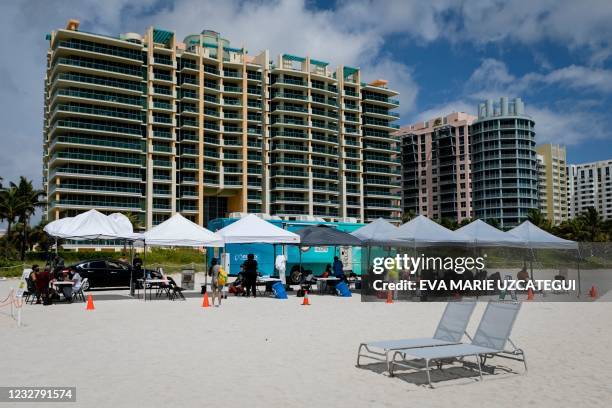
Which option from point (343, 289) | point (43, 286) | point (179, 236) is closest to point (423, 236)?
point (343, 289)

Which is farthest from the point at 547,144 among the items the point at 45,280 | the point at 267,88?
the point at 45,280

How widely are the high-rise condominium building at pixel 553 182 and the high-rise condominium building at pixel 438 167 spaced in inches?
1754

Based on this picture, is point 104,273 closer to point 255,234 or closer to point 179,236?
point 179,236

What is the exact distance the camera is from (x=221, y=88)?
293ft

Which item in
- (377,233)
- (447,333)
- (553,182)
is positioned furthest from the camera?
(553,182)

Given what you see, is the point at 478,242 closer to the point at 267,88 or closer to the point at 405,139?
the point at 267,88

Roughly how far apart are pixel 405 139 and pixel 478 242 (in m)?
125

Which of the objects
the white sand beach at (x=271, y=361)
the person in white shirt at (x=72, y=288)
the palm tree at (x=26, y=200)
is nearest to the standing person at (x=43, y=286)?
the person in white shirt at (x=72, y=288)

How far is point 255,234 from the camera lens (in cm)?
2302

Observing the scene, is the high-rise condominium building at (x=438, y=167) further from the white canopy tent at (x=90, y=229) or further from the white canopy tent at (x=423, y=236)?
the white canopy tent at (x=90, y=229)

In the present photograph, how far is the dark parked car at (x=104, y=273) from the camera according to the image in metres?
26.4

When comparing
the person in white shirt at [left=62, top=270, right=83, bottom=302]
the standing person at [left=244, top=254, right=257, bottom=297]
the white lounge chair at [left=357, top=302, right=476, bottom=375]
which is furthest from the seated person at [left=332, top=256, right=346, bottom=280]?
the white lounge chair at [left=357, top=302, right=476, bottom=375]

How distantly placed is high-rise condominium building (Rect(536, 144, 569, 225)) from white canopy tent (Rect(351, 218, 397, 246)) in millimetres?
154968

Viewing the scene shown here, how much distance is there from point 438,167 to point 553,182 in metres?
52.0
